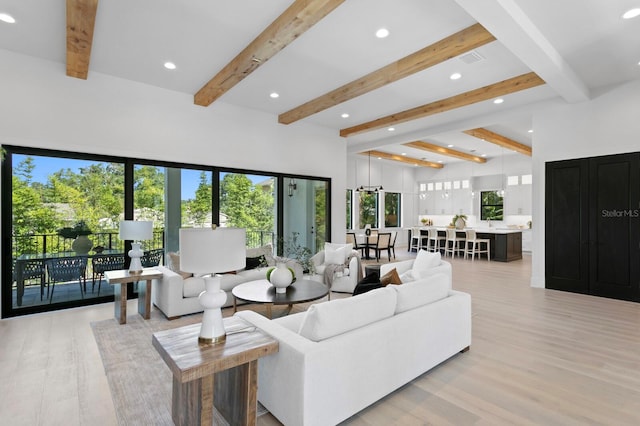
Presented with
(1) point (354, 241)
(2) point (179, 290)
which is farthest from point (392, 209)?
(2) point (179, 290)

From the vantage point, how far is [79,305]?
4.68m

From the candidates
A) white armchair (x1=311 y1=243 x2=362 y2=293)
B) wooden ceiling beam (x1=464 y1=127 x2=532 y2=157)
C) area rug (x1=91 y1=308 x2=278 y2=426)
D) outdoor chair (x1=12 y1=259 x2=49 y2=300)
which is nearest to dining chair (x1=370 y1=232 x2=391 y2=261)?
wooden ceiling beam (x1=464 y1=127 x2=532 y2=157)

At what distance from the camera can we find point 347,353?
2.01m

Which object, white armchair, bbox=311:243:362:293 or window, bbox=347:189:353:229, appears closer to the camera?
white armchair, bbox=311:243:362:293

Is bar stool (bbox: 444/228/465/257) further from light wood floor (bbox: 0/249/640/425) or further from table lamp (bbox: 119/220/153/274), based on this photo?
table lamp (bbox: 119/220/153/274)

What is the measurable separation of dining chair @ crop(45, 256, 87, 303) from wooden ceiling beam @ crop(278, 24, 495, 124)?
173 inches

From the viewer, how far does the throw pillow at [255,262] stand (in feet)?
17.3

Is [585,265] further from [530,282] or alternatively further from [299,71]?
[299,71]

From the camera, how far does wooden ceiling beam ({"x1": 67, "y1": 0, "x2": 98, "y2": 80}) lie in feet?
9.80

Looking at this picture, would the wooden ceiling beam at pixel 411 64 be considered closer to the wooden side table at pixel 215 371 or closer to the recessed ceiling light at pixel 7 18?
the wooden side table at pixel 215 371

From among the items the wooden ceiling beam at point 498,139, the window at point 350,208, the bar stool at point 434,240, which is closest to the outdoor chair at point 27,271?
the wooden ceiling beam at point 498,139

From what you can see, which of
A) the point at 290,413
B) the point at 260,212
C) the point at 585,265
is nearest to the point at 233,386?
the point at 290,413

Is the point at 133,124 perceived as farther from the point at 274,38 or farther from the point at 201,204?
the point at 274,38

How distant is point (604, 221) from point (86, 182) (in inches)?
318
